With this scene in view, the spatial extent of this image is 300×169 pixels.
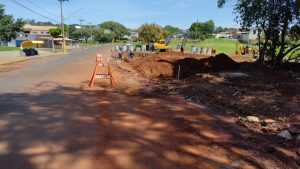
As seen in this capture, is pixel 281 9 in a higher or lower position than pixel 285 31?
higher

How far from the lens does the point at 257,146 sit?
649 centimetres

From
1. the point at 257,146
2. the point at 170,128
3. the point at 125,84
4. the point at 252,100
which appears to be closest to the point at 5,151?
the point at 170,128

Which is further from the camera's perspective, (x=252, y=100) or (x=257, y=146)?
(x=252, y=100)

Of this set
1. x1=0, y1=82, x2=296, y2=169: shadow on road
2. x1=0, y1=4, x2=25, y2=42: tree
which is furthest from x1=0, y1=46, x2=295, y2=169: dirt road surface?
x1=0, y1=4, x2=25, y2=42: tree

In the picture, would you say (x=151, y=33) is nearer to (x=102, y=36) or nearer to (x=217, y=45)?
(x=217, y=45)

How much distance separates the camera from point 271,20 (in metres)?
18.3

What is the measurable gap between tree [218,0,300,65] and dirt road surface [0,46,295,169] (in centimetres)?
963

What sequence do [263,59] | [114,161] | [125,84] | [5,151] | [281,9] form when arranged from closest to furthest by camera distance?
[114,161], [5,151], [125,84], [281,9], [263,59]

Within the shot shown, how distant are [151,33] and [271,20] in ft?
195

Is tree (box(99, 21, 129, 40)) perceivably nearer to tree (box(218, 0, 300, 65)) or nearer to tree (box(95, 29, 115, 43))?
tree (box(95, 29, 115, 43))

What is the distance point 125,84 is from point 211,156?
9560mm

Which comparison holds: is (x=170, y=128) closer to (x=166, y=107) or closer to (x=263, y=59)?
(x=166, y=107)

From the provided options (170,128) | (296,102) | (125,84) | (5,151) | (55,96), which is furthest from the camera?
(125,84)

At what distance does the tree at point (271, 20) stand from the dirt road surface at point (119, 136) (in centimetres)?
963
